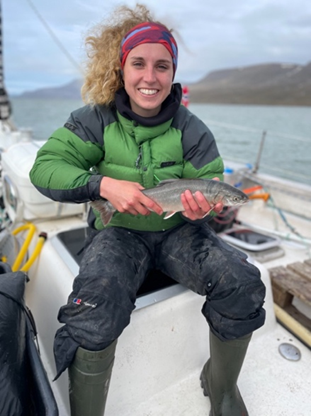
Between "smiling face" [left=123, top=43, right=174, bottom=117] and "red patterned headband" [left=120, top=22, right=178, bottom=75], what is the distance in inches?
0.9

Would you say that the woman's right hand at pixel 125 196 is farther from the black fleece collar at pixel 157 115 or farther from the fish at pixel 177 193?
the black fleece collar at pixel 157 115

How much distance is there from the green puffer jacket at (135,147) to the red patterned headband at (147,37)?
10.5 inches

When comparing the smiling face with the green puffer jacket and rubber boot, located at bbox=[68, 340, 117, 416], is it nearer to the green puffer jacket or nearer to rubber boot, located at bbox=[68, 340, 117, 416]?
the green puffer jacket

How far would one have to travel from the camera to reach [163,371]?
6.61 feet

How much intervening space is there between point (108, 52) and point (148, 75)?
0.42 m

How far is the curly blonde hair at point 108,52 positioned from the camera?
6.56ft

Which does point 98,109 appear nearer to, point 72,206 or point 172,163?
point 172,163

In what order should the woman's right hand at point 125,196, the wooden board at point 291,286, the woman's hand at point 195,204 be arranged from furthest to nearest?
the wooden board at point 291,286
the woman's hand at point 195,204
the woman's right hand at point 125,196

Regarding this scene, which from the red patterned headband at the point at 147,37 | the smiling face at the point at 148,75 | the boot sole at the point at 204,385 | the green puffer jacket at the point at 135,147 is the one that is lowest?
the boot sole at the point at 204,385

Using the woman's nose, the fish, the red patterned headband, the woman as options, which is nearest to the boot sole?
the woman

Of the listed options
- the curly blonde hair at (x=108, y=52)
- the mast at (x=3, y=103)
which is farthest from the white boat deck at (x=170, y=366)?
the mast at (x=3, y=103)

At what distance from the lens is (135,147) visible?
6.30ft

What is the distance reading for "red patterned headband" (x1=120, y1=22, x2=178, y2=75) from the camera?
1.79 metres

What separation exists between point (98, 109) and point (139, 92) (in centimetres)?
29
